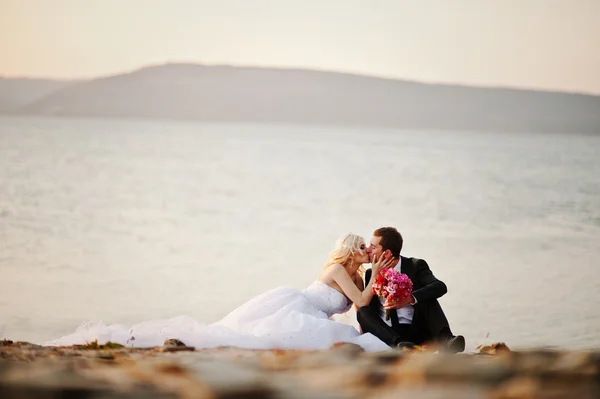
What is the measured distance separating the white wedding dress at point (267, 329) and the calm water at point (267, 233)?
1.86 ft

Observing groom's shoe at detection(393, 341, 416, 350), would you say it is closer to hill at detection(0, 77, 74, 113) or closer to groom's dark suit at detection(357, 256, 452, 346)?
groom's dark suit at detection(357, 256, 452, 346)

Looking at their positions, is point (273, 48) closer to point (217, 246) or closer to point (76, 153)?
point (76, 153)

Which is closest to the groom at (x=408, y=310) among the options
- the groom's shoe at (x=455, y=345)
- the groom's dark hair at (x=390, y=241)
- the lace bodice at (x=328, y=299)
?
the groom's dark hair at (x=390, y=241)

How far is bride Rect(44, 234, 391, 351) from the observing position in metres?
6.43

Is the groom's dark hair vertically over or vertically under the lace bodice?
over

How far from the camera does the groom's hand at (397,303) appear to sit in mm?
6569

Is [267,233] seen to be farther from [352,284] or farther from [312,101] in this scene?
[312,101]

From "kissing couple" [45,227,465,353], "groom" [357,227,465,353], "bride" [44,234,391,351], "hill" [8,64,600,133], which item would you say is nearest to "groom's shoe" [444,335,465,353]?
"kissing couple" [45,227,465,353]

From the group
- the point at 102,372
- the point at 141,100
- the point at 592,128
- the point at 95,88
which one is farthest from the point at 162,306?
the point at 141,100

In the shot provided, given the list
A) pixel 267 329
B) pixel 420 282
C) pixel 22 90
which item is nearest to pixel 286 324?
pixel 267 329

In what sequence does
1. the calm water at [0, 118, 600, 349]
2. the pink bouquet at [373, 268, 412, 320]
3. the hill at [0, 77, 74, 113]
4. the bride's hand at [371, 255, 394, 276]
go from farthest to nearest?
the hill at [0, 77, 74, 113], the calm water at [0, 118, 600, 349], the bride's hand at [371, 255, 394, 276], the pink bouquet at [373, 268, 412, 320]

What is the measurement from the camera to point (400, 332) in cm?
686

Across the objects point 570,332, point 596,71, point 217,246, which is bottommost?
point 570,332

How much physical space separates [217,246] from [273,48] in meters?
35.2
